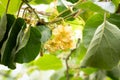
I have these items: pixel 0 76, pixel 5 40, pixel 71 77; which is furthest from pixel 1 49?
pixel 0 76

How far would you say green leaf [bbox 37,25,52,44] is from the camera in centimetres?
84

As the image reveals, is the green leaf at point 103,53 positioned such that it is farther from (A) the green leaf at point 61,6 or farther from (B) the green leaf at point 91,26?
(A) the green leaf at point 61,6

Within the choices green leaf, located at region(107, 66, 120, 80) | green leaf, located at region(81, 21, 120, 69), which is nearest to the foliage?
green leaf, located at region(81, 21, 120, 69)

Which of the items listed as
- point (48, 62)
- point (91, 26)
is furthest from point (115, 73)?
point (91, 26)

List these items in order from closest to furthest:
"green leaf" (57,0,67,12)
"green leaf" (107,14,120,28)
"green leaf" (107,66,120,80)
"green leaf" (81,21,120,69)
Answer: "green leaf" (81,21,120,69) < "green leaf" (107,14,120,28) < "green leaf" (57,0,67,12) < "green leaf" (107,66,120,80)

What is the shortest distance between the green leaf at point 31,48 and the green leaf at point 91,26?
0.10 metres

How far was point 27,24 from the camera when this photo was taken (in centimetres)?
87

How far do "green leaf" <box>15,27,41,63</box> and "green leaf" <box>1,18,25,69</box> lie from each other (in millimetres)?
17

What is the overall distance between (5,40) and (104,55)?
8.5 inches

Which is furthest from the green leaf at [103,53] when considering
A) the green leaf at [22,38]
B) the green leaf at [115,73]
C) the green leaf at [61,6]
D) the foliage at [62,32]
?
the green leaf at [115,73]

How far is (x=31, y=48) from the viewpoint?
2.59 ft

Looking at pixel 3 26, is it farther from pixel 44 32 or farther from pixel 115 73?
pixel 115 73

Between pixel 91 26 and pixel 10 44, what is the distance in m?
0.17

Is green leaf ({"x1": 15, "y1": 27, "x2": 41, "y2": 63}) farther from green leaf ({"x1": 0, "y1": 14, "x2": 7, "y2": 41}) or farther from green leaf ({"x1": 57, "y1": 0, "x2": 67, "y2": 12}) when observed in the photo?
green leaf ({"x1": 57, "y1": 0, "x2": 67, "y2": 12})
